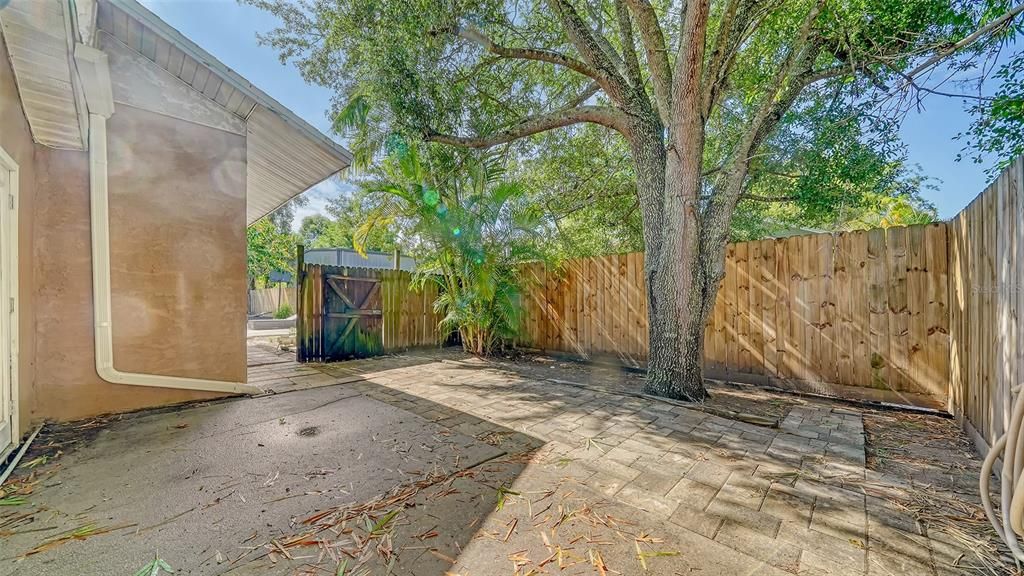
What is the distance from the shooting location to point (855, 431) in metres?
2.96

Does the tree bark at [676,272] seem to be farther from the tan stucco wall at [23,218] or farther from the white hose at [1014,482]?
the tan stucco wall at [23,218]

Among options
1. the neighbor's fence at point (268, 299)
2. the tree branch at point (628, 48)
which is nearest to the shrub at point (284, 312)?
the neighbor's fence at point (268, 299)

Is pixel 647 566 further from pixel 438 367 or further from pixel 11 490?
pixel 438 367

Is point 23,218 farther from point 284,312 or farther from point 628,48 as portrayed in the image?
point 284,312

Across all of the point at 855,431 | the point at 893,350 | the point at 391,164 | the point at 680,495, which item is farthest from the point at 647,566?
the point at 391,164

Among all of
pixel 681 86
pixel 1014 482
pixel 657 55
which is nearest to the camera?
pixel 1014 482

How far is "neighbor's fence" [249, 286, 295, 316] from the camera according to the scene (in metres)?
15.1

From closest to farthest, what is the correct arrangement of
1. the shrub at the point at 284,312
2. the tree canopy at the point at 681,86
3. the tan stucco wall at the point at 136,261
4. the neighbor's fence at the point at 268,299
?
the tan stucco wall at the point at 136,261
the tree canopy at the point at 681,86
the shrub at the point at 284,312
the neighbor's fence at the point at 268,299

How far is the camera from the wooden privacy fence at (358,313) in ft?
19.2

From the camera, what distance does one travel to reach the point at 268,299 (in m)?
17.5

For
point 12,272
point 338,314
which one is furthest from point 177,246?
point 338,314

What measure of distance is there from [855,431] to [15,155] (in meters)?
6.51

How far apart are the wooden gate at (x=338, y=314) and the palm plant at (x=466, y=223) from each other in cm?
70

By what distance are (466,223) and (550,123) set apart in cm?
198
